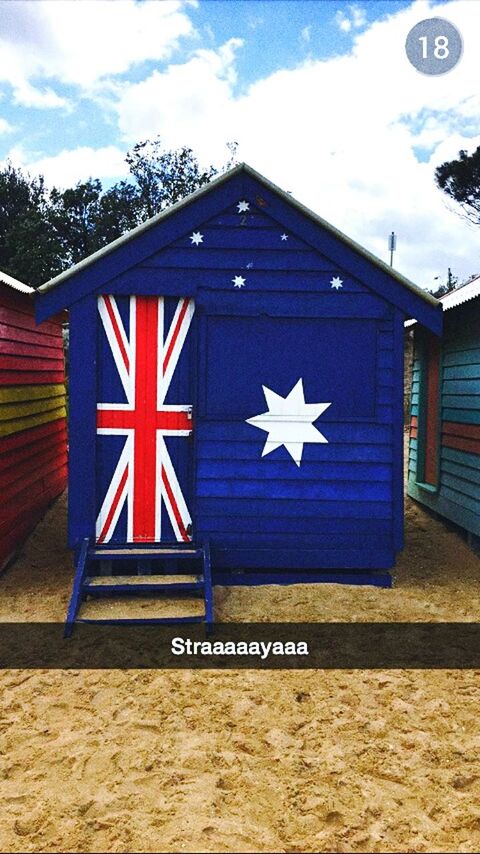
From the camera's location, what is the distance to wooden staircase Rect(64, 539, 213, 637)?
5.61 metres

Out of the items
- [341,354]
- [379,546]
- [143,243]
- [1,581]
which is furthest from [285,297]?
[1,581]

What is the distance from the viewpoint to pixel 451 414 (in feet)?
28.7

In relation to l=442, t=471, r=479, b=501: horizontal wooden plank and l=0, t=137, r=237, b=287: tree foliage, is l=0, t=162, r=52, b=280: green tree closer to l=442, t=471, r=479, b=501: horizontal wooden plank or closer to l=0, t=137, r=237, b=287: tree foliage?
l=0, t=137, r=237, b=287: tree foliage

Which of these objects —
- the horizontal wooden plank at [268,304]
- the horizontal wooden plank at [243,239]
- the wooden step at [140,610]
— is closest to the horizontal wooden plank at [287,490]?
the wooden step at [140,610]

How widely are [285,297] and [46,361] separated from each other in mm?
4557

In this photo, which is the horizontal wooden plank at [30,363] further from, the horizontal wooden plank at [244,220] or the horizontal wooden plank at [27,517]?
the horizontal wooden plank at [244,220]

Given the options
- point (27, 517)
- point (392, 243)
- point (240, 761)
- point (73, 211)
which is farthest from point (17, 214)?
point (240, 761)

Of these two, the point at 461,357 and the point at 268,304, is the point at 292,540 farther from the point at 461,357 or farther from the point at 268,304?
the point at 461,357

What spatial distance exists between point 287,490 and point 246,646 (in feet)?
5.57

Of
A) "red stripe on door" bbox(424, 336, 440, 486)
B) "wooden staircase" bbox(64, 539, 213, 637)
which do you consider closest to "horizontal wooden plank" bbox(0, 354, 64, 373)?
"wooden staircase" bbox(64, 539, 213, 637)

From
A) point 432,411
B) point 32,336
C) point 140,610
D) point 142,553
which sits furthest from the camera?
point 432,411

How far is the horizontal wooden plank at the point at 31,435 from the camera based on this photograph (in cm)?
716

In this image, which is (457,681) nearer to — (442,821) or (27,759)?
(442,821)

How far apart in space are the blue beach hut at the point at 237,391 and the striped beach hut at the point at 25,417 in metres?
1.18
